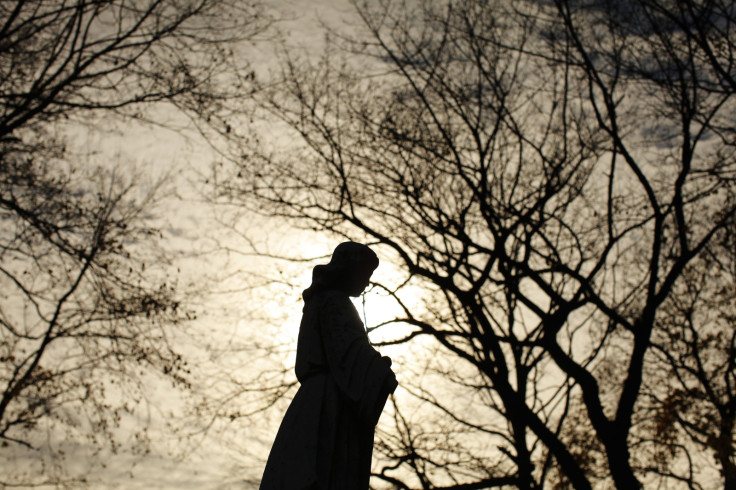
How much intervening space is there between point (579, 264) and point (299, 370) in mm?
7505

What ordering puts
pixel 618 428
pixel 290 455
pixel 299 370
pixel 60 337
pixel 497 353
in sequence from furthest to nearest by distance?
pixel 60 337
pixel 497 353
pixel 618 428
pixel 299 370
pixel 290 455

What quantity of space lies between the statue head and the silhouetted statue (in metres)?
0.06

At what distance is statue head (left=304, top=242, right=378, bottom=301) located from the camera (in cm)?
357

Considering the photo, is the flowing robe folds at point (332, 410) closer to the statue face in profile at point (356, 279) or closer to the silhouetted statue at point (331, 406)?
the silhouetted statue at point (331, 406)

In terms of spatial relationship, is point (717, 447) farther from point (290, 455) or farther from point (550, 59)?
point (290, 455)

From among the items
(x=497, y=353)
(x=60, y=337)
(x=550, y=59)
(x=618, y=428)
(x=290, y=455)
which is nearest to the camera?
(x=290, y=455)

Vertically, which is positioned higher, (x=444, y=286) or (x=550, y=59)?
(x=550, y=59)

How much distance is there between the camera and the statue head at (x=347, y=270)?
3570mm

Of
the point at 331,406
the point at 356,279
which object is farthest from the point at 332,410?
the point at 356,279

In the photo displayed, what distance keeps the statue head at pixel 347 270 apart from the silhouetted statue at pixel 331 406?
64 millimetres

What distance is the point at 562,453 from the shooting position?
7812mm

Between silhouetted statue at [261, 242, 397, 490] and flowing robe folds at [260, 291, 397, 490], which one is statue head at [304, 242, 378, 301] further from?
flowing robe folds at [260, 291, 397, 490]

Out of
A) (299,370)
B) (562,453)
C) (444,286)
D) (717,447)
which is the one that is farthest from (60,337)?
(717,447)

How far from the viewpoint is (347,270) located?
140 inches
